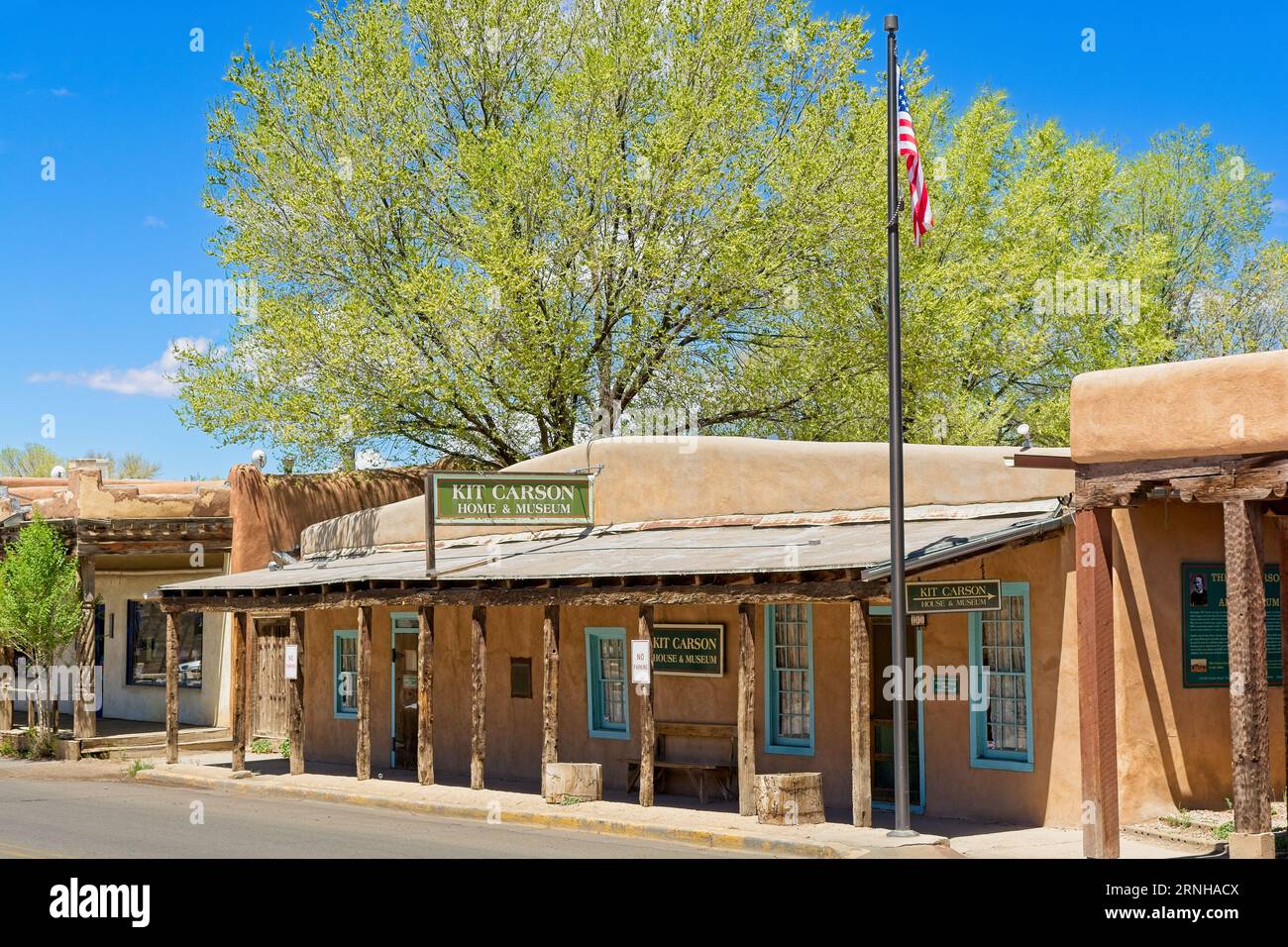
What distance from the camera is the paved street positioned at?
1372cm

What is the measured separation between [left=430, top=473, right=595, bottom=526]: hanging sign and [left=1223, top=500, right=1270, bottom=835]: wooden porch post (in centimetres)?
1081

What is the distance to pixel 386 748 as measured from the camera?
23875mm

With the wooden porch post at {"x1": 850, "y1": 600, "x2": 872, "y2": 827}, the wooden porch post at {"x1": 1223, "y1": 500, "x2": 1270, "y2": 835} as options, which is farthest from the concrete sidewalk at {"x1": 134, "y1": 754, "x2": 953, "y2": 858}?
the wooden porch post at {"x1": 1223, "y1": 500, "x2": 1270, "y2": 835}

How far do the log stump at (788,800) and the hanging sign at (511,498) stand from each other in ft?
20.9

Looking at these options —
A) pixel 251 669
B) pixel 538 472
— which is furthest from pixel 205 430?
pixel 538 472

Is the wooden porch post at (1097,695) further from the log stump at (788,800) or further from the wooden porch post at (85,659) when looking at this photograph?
the wooden porch post at (85,659)

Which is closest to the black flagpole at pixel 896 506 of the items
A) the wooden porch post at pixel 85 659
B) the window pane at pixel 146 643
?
the wooden porch post at pixel 85 659

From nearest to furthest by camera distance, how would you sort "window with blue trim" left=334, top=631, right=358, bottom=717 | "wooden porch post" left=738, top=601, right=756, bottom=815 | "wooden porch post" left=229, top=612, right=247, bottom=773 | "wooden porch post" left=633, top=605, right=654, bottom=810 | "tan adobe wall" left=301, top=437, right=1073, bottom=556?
"wooden porch post" left=738, top=601, right=756, bottom=815 < "wooden porch post" left=633, top=605, right=654, bottom=810 < "tan adobe wall" left=301, top=437, right=1073, bottom=556 < "wooden porch post" left=229, top=612, right=247, bottom=773 < "window with blue trim" left=334, top=631, right=358, bottom=717

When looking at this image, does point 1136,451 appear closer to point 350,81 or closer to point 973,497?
point 973,497

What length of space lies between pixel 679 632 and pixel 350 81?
1501 cm

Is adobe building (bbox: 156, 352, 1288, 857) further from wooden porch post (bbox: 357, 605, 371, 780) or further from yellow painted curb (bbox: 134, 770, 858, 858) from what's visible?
yellow painted curb (bbox: 134, 770, 858, 858)

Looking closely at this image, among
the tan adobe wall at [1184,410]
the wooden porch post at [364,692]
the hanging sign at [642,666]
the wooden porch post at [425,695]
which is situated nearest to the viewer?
the tan adobe wall at [1184,410]

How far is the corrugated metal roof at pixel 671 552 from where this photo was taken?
1544 cm

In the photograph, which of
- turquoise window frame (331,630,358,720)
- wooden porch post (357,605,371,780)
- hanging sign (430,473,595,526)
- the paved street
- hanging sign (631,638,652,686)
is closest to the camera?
the paved street
